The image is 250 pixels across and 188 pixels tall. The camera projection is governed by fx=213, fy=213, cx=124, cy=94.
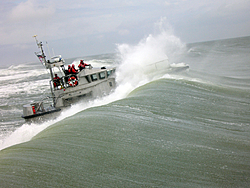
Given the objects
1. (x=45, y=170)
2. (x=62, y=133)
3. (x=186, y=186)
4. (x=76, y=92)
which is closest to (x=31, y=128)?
(x=76, y=92)

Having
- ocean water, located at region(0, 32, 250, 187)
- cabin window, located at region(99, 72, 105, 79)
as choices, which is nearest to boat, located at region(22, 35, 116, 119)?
cabin window, located at region(99, 72, 105, 79)

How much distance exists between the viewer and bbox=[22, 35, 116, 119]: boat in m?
12.6

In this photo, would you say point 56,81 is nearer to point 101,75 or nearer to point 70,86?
point 70,86

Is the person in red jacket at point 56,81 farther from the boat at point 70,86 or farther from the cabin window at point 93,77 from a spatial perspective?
the cabin window at point 93,77

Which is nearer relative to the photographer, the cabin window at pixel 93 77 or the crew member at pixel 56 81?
the crew member at pixel 56 81

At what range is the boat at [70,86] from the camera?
12578 mm

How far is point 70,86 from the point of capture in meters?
12.8

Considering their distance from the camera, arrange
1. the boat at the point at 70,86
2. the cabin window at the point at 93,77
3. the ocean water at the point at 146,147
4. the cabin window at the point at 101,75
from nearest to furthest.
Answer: the ocean water at the point at 146,147, the boat at the point at 70,86, the cabin window at the point at 93,77, the cabin window at the point at 101,75

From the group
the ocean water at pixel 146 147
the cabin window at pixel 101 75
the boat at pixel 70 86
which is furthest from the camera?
the cabin window at pixel 101 75

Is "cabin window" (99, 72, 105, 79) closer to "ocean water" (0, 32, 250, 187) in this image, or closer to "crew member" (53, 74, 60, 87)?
"crew member" (53, 74, 60, 87)

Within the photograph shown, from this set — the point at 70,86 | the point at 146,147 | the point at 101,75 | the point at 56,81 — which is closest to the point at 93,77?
the point at 101,75

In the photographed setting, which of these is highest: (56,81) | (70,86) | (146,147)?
(56,81)

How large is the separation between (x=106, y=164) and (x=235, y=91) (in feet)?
29.5

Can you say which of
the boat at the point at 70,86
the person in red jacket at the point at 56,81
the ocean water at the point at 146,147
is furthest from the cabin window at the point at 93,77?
the ocean water at the point at 146,147
